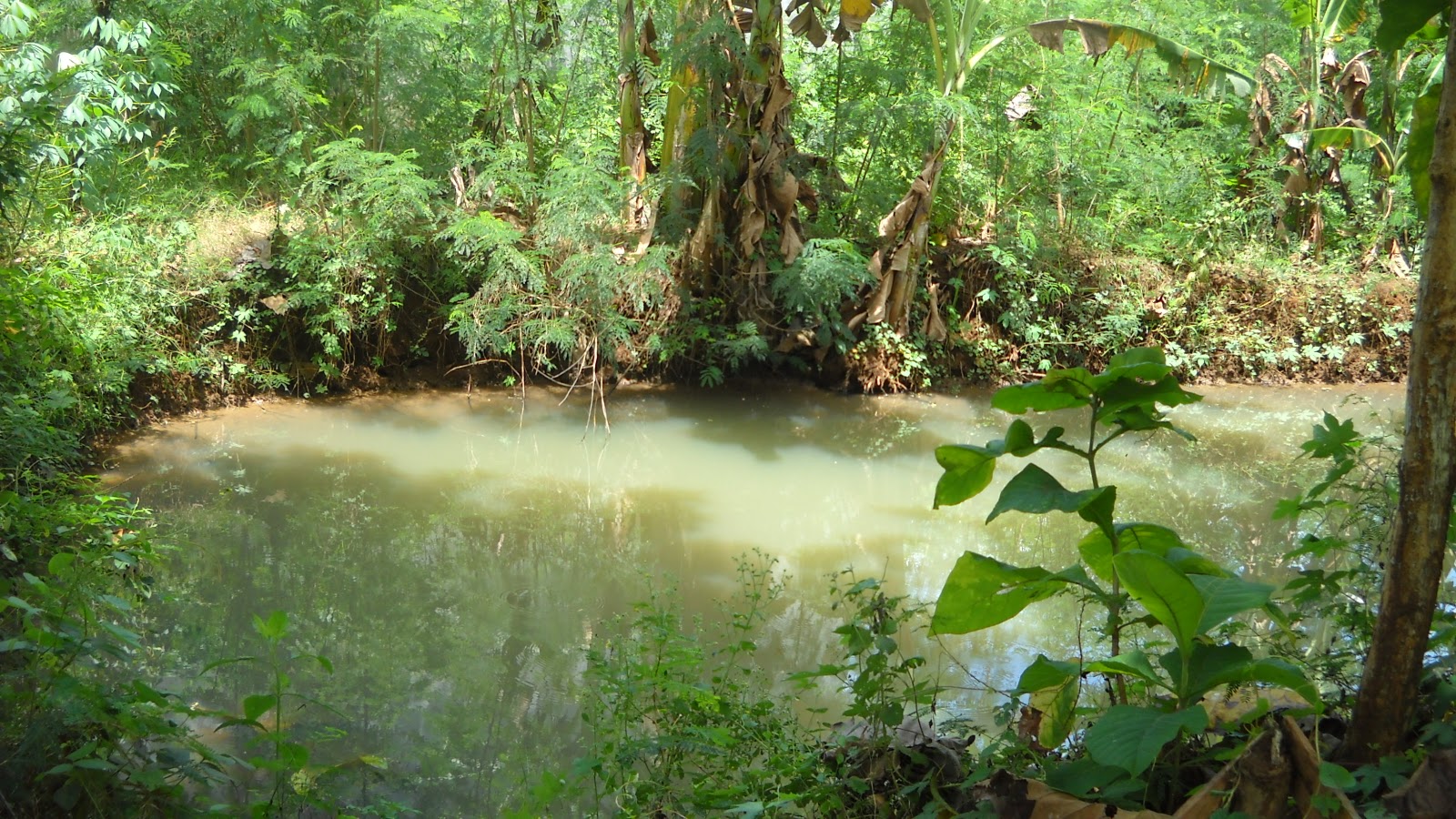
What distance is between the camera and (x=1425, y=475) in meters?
1.82

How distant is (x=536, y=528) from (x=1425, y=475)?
448cm

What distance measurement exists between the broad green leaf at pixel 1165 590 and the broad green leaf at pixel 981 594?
0.80ft

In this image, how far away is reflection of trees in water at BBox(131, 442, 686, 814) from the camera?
3.47 metres

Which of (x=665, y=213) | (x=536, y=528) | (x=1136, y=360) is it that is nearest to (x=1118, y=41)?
(x=665, y=213)

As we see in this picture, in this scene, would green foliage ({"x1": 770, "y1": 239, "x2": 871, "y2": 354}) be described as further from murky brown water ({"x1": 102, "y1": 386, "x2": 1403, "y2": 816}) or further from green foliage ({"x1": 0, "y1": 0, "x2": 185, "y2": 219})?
green foliage ({"x1": 0, "y1": 0, "x2": 185, "y2": 219})

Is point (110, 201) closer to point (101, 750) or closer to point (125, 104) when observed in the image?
point (125, 104)

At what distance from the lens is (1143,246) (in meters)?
9.85

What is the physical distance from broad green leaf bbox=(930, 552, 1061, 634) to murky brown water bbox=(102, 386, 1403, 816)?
1648 mm

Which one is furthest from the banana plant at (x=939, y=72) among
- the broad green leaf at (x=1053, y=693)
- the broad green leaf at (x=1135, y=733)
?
the broad green leaf at (x=1135, y=733)

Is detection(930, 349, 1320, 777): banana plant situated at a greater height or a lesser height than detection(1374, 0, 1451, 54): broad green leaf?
lesser

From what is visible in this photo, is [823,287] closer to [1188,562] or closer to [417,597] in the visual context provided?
[417,597]

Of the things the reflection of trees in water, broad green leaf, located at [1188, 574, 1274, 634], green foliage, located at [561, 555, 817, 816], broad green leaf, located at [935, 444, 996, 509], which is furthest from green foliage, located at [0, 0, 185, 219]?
broad green leaf, located at [1188, 574, 1274, 634]

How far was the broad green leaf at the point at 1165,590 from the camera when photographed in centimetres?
173

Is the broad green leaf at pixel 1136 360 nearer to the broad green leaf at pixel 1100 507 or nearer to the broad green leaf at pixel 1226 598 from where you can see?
the broad green leaf at pixel 1100 507
